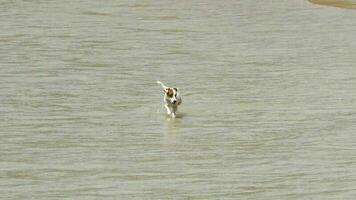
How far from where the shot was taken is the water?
13141 mm

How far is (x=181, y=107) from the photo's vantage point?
18188mm

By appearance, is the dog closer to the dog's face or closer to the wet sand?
the dog's face

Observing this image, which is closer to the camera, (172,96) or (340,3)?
(172,96)

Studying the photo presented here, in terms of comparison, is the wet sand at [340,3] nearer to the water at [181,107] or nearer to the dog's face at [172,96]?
the water at [181,107]

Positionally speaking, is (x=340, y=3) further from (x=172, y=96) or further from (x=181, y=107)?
(x=172, y=96)

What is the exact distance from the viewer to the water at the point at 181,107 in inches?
517

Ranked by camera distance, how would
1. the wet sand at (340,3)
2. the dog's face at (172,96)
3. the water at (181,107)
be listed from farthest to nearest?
the wet sand at (340,3), the dog's face at (172,96), the water at (181,107)

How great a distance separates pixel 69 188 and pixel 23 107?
210 inches

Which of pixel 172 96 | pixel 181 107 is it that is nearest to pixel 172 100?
pixel 172 96

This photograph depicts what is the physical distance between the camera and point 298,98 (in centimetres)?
1891

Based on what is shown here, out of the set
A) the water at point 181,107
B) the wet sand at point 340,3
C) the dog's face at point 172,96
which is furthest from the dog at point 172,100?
the wet sand at point 340,3

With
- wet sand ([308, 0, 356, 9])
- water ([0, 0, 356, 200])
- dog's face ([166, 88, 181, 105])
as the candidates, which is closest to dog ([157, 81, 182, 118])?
dog's face ([166, 88, 181, 105])

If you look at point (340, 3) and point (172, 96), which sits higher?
point (172, 96)

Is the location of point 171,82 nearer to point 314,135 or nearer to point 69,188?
point 314,135
